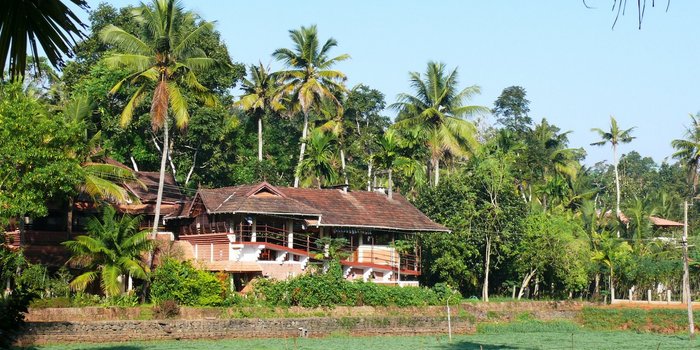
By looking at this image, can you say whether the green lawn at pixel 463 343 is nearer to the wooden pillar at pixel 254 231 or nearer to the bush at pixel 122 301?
the bush at pixel 122 301

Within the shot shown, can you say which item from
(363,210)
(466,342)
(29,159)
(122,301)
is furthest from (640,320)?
(29,159)

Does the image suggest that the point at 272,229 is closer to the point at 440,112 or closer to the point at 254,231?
the point at 254,231

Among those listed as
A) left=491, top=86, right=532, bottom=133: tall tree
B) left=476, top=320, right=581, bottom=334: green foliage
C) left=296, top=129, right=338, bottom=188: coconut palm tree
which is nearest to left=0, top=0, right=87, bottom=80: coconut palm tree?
left=476, top=320, right=581, bottom=334: green foliage

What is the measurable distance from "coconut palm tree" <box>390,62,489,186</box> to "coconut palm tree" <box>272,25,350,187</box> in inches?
168

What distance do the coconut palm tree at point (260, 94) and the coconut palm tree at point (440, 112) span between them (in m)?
6.99

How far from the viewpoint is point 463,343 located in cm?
3319

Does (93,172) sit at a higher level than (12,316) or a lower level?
higher

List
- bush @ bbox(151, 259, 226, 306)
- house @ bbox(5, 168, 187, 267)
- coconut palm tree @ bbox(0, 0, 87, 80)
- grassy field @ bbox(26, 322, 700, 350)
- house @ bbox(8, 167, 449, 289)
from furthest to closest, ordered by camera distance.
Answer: house @ bbox(8, 167, 449, 289) → house @ bbox(5, 168, 187, 267) → bush @ bbox(151, 259, 226, 306) → grassy field @ bbox(26, 322, 700, 350) → coconut palm tree @ bbox(0, 0, 87, 80)

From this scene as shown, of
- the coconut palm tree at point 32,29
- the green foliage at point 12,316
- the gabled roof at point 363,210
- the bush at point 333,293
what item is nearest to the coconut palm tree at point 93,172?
the bush at point 333,293

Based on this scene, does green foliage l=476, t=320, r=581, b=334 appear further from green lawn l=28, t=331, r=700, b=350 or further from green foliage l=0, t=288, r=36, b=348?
green foliage l=0, t=288, r=36, b=348

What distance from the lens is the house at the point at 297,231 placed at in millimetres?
37281

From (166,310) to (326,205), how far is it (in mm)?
11864

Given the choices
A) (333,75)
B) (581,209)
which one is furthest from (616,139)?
(333,75)

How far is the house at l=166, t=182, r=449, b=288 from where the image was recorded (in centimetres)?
3728
